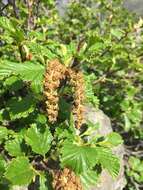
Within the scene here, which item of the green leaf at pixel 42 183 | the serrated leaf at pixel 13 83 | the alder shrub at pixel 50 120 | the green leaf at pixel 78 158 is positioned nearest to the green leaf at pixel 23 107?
the alder shrub at pixel 50 120

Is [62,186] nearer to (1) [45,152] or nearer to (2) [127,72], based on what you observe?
(1) [45,152]

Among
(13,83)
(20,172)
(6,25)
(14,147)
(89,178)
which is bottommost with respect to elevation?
(89,178)

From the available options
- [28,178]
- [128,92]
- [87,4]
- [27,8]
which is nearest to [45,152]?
[28,178]

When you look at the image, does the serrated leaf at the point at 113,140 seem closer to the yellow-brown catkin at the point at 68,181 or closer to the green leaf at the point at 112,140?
the green leaf at the point at 112,140

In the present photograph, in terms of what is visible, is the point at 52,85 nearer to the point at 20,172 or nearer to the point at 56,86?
the point at 56,86

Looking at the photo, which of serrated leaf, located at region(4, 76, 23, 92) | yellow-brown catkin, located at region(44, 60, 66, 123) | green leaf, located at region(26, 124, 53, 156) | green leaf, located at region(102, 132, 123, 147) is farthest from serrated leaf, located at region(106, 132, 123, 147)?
serrated leaf, located at region(4, 76, 23, 92)

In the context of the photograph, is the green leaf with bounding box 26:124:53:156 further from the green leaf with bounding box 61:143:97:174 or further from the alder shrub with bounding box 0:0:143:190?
the green leaf with bounding box 61:143:97:174

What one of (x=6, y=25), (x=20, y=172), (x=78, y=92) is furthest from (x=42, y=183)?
(x=6, y=25)
